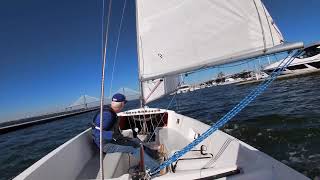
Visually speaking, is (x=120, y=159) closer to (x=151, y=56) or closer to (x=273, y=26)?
(x=151, y=56)

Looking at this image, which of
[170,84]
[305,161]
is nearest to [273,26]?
[305,161]

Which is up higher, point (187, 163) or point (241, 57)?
point (241, 57)

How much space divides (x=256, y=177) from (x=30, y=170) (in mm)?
3485

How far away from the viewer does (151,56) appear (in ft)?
21.4

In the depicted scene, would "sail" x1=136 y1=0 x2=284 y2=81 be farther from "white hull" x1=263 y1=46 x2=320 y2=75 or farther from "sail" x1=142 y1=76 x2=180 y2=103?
"white hull" x1=263 y1=46 x2=320 y2=75

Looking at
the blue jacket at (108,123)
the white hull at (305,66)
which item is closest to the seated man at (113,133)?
the blue jacket at (108,123)

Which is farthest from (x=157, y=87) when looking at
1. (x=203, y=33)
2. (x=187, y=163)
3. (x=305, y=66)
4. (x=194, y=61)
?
(x=305, y=66)

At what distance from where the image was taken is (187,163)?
18.4 ft

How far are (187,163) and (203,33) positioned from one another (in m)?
2.64

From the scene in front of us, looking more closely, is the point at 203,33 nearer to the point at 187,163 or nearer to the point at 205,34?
the point at 205,34

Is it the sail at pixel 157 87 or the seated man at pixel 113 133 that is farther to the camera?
the sail at pixel 157 87

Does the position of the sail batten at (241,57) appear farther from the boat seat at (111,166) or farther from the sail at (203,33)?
the boat seat at (111,166)

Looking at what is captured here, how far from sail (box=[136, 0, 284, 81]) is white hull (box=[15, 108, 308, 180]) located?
1763 millimetres

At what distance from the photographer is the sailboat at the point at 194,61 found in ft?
14.3
